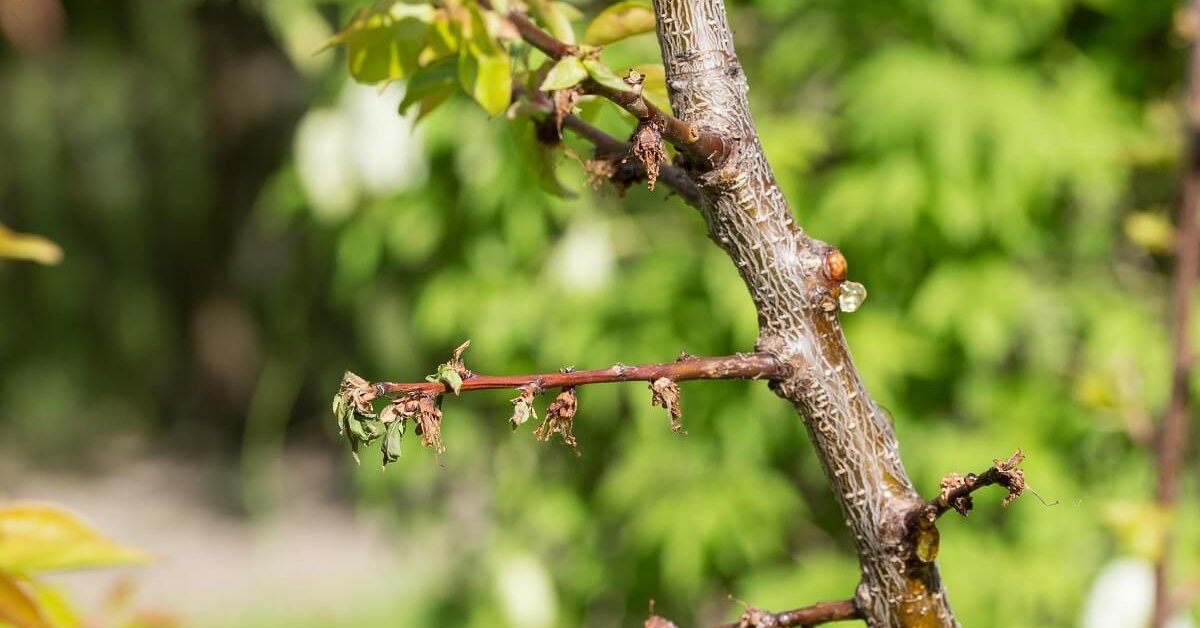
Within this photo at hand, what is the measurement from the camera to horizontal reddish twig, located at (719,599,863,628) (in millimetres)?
535

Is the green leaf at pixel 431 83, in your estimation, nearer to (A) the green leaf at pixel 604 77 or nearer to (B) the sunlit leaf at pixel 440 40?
(B) the sunlit leaf at pixel 440 40

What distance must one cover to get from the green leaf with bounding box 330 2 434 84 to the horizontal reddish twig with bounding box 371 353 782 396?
0.20 meters

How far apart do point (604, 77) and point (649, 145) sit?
0.03m

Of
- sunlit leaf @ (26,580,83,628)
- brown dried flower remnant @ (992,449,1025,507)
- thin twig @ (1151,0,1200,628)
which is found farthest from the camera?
thin twig @ (1151,0,1200,628)

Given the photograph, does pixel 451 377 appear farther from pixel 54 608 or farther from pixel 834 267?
pixel 54 608

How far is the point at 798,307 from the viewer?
0.54 meters

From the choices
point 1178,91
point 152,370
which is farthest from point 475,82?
point 152,370

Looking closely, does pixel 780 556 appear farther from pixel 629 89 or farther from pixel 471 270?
pixel 629 89

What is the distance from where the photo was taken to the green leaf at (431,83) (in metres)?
0.65

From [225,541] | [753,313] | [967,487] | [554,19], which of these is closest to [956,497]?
[967,487]

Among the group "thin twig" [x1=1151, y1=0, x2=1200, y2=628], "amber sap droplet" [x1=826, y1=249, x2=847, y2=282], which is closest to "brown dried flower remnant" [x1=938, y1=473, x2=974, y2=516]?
"amber sap droplet" [x1=826, y1=249, x2=847, y2=282]

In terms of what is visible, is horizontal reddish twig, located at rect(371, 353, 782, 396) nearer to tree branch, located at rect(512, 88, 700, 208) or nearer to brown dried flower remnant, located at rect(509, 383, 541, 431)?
brown dried flower remnant, located at rect(509, 383, 541, 431)

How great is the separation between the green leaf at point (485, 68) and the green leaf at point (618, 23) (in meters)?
0.09

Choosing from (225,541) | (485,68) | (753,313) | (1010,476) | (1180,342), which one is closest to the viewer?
(1010,476)
